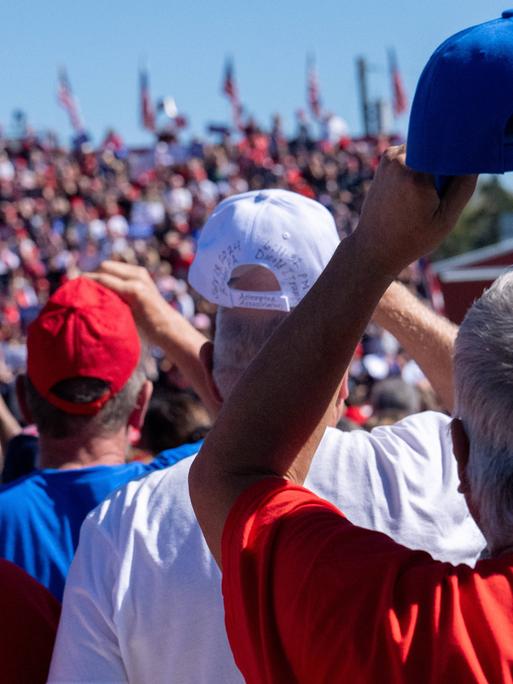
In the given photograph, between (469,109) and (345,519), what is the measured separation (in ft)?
1.59

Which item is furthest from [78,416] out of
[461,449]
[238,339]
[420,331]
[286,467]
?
[461,449]

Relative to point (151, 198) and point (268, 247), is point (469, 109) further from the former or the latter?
point (151, 198)

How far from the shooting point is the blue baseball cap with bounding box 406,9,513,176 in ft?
3.68

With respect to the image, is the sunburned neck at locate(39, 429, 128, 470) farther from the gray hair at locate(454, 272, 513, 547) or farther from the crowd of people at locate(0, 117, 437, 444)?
the crowd of people at locate(0, 117, 437, 444)

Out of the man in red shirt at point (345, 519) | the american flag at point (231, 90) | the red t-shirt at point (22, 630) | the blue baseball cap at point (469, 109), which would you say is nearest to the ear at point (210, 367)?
the red t-shirt at point (22, 630)

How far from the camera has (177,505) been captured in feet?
5.87

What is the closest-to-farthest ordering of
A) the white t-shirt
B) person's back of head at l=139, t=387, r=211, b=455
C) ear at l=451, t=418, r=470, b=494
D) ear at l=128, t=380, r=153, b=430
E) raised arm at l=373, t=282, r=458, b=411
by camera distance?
ear at l=451, t=418, r=470, b=494
the white t-shirt
raised arm at l=373, t=282, r=458, b=411
ear at l=128, t=380, r=153, b=430
person's back of head at l=139, t=387, r=211, b=455

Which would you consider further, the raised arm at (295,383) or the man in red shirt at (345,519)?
the raised arm at (295,383)

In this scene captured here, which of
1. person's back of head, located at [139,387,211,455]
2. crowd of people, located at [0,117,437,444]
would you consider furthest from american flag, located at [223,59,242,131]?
person's back of head, located at [139,387,211,455]

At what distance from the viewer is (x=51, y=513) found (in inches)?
87.4

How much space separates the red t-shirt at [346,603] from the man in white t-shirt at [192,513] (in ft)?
1.44

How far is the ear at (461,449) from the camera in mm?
1297

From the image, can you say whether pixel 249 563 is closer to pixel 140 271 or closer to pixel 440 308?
pixel 140 271

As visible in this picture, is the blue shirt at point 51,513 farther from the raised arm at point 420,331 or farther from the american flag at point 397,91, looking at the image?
the american flag at point 397,91
